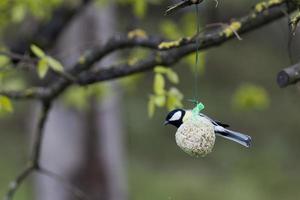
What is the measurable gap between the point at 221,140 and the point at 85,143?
16.0ft

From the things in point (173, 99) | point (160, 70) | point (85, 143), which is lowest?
point (85, 143)

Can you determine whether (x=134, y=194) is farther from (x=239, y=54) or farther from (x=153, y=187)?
(x=239, y=54)

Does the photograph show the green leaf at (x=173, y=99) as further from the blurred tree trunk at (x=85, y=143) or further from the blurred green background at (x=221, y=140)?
the blurred green background at (x=221, y=140)

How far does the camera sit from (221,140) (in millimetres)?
10797

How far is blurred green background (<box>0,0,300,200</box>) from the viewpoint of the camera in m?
9.67

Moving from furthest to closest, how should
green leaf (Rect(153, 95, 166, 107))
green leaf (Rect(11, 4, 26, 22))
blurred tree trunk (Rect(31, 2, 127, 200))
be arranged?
blurred tree trunk (Rect(31, 2, 127, 200)) → green leaf (Rect(11, 4, 26, 22)) → green leaf (Rect(153, 95, 166, 107))

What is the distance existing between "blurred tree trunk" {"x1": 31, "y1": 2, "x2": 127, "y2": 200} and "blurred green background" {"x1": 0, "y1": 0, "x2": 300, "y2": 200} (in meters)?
2.39

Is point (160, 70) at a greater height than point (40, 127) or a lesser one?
greater

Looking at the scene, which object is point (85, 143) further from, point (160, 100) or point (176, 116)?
point (176, 116)

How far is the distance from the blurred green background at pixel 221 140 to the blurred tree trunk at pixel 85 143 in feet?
7.84

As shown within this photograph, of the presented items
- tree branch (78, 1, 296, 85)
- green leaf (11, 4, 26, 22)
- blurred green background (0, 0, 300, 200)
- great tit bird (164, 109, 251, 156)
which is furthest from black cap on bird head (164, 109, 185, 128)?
blurred green background (0, 0, 300, 200)

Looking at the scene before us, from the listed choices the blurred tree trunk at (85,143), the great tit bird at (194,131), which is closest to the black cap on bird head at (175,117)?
the great tit bird at (194,131)

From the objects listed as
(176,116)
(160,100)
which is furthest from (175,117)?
(160,100)

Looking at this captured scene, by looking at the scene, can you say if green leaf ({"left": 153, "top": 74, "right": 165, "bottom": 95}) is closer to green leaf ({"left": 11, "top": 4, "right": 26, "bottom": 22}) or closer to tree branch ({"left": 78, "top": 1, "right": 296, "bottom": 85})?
tree branch ({"left": 78, "top": 1, "right": 296, "bottom": 85})
